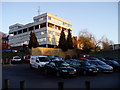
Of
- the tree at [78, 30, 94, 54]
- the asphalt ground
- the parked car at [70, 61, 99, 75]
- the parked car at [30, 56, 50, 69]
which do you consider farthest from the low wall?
the asphalt ground

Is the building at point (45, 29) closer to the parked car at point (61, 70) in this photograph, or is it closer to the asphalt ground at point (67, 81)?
the parked car at point (61, 70)

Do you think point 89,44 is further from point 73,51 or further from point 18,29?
point 18,29

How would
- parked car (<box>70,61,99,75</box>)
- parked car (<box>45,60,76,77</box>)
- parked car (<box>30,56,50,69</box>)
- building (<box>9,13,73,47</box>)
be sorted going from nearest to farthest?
1. parked car (<box>45,60,76,77</box>)
2. parked car (<box>70,61,99,75</box>)
3. parked car (<box>30,56,50,69</box>)
4. building (<box>9,13,73,47</box>)

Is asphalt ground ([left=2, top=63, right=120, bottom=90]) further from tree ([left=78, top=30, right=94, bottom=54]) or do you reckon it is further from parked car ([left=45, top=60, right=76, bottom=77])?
tree ([left=78, top=30, right=94, bottom=54])

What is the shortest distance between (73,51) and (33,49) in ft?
56.2

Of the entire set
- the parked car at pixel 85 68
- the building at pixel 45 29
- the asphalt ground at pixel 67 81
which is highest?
the building at pixel 45 29

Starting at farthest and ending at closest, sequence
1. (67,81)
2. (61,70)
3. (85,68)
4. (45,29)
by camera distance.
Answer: (45,29) → (85,68) → (61,70) → (67,81)

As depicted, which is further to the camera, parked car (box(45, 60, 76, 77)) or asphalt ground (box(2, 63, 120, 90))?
parked car (box(45, 60, 76, 77))

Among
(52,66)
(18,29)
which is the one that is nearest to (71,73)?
(52,66)

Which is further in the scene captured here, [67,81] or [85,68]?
[85,68]

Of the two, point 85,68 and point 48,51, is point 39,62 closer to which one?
point 85,68

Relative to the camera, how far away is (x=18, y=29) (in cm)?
6328

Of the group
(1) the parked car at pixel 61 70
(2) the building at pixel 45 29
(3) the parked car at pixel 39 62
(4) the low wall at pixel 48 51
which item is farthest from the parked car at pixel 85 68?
(2) the building at pixel 45 29

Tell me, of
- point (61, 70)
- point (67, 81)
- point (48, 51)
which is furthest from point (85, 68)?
point (48, 51)
